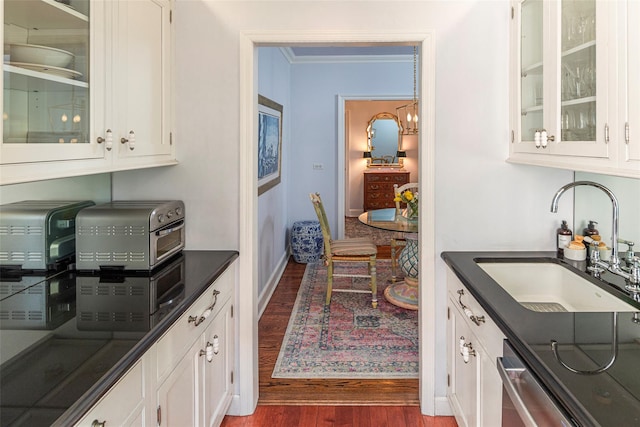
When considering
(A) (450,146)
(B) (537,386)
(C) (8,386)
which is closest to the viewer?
(C) (8,386)

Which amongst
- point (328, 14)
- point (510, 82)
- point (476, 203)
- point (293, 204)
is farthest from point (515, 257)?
point (293, 204)

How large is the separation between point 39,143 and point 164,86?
102 centimetres

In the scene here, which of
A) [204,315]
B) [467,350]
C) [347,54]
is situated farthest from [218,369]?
[347,54]

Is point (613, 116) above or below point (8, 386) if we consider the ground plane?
above

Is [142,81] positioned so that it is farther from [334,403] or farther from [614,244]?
[614,244]

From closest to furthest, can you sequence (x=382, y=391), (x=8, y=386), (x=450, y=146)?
(x=8, y=386) → (x=450, y=146) → (x=382, y=391)

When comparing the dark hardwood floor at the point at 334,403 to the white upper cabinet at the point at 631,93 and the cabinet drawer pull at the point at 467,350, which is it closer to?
the cabinet drawer pull at the point at 467,350

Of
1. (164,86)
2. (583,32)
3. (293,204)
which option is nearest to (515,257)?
(583,32)

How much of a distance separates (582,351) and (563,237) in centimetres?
128

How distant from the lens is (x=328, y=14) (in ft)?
7.89

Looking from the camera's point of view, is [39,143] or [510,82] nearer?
[39,143]

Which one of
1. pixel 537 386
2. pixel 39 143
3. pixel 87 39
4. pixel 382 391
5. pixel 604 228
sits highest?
pixel 87 39

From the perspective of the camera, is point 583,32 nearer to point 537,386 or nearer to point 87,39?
point 537,386

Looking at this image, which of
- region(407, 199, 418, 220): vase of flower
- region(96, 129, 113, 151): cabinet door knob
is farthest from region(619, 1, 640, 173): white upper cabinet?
region(407, 199, 418, 220): vase of flower
